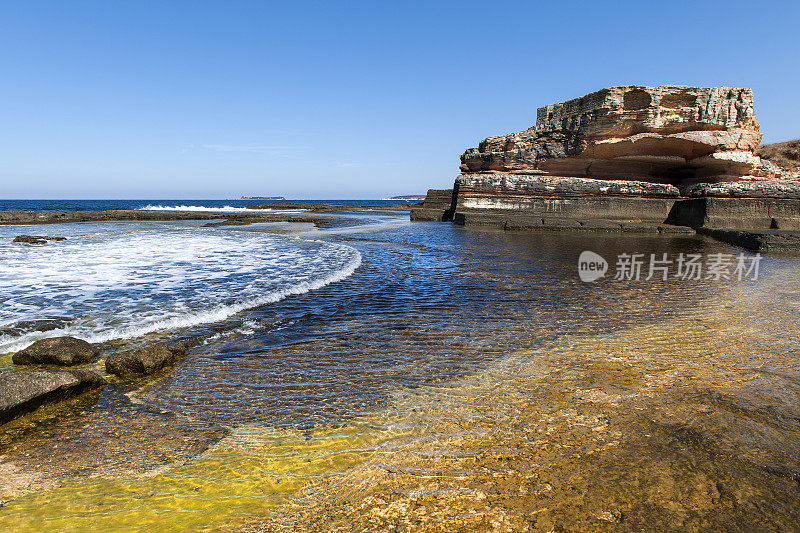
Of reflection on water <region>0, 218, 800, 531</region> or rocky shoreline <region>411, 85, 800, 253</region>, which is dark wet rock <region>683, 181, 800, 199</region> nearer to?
rocky shoreline <region>411, 85, 800, 253</region>

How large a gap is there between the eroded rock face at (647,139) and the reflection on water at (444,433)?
58.3 feet

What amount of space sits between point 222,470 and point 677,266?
1010 centimetres

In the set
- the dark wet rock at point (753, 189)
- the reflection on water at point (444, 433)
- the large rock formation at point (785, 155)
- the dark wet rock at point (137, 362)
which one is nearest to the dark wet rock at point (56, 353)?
the dark wet rock at point (137, 362)

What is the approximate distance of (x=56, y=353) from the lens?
3793mm

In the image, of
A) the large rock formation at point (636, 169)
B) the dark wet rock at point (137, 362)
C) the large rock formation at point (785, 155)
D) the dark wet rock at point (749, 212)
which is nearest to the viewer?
the dark wet rock at point (137, 362)

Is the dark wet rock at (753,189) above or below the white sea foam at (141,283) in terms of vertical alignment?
above

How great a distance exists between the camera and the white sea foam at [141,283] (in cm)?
508

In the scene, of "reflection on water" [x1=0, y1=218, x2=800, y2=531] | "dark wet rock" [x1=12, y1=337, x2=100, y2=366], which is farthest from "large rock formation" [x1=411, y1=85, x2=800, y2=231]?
"dark wet rock" [x1=12, y1=337, x2=100, y2=366]

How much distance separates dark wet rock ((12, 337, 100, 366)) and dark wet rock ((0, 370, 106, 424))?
695 mm

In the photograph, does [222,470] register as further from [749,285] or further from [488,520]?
[749,285]

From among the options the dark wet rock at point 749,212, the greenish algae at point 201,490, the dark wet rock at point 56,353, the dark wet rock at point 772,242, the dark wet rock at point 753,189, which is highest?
the dark wet rock at point 753,189

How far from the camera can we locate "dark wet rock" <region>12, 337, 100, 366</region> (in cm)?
379

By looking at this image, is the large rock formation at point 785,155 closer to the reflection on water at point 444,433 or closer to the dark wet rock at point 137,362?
the reflection on water at point 444,433

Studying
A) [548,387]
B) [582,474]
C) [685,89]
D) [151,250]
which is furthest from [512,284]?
[685,89]
